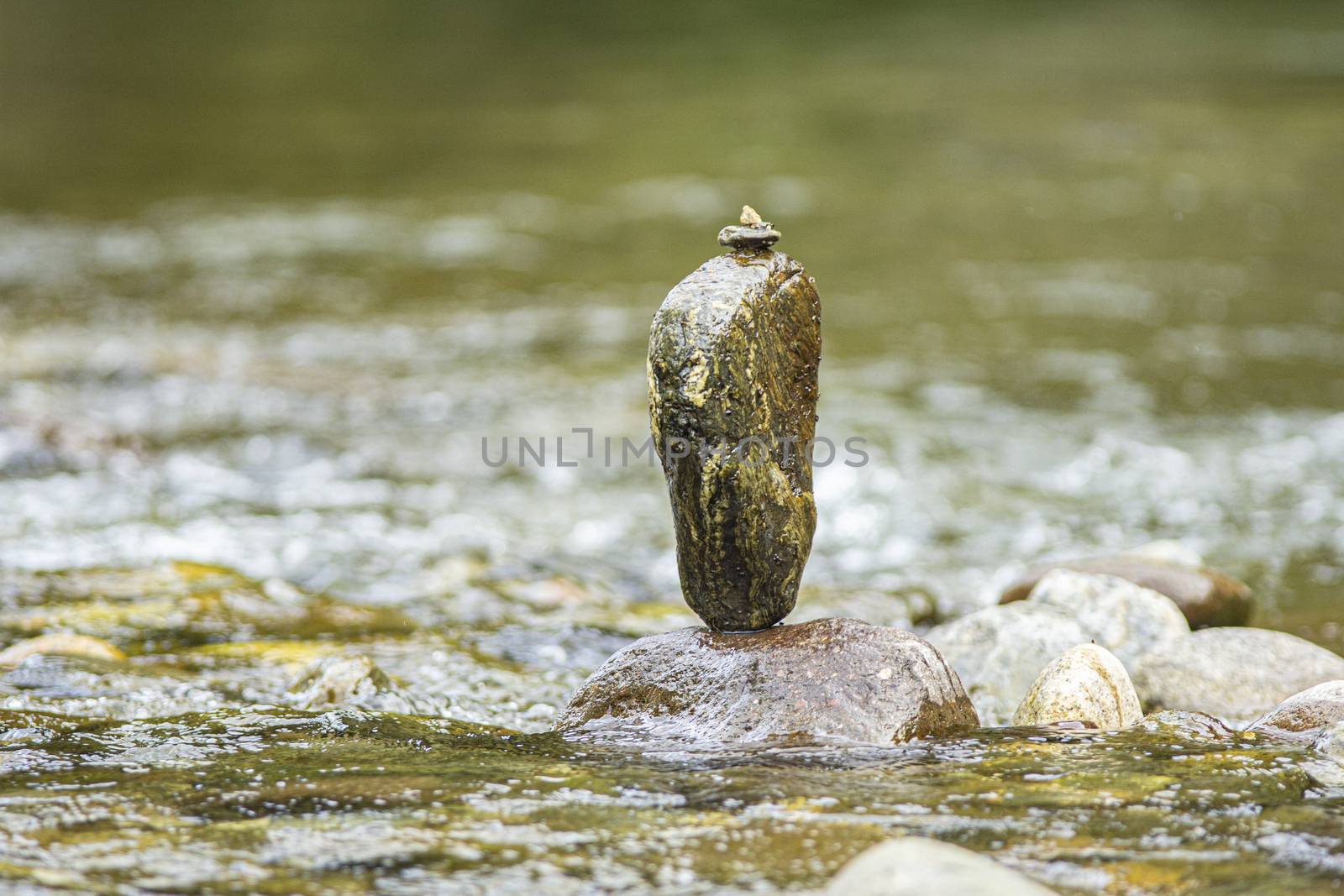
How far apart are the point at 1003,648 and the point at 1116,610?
730 mm

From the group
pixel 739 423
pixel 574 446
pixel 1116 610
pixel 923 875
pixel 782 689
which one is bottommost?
pixel 923 875

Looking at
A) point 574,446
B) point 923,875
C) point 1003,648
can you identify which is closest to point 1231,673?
point 1003,648

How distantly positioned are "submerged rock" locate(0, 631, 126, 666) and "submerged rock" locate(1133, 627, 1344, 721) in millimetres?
4378

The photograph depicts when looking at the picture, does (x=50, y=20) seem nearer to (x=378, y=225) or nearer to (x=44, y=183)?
(x=44, y=183)

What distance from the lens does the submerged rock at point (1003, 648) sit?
5566 mm

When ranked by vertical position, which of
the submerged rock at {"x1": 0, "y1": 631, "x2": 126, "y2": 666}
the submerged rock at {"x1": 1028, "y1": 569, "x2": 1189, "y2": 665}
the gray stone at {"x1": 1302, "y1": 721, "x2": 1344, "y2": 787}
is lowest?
the gray stone at {"x1": 1302, "y1": 721, "x2": 1344, "y2": 787}

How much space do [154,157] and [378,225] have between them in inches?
293

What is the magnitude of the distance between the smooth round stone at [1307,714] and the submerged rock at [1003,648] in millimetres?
1038

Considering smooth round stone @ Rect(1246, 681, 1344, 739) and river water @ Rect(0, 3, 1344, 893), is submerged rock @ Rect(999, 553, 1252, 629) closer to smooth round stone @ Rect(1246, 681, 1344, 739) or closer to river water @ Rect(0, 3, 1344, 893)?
river water @ Rect(0, 3, 1344, 893)

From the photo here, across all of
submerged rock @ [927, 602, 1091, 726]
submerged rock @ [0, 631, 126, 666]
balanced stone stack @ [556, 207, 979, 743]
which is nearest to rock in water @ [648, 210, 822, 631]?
balanced stone stack @ [556, 207, 979, 743]

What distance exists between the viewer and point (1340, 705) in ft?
15.0

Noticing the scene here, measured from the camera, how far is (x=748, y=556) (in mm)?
4738

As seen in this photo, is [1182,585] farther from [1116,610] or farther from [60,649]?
[60,649]

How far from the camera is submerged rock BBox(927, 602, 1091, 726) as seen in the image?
18.3 feet
